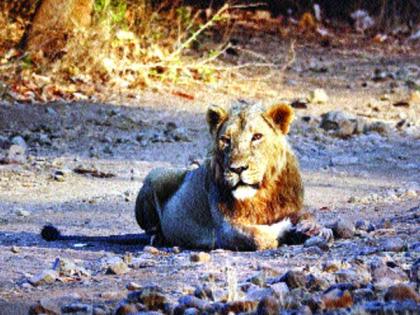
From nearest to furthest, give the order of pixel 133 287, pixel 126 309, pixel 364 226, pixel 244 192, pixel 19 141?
pixel 126 309 < pixel 133 287 < pixel 244 192 < pixel 364 226 < pixel 19 141

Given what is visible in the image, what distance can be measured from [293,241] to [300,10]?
13811 millimetres

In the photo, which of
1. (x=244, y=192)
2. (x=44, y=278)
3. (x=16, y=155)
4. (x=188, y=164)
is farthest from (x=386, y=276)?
(x=16, y=155)

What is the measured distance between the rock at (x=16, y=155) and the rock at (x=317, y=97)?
440 cm

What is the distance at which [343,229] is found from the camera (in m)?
7.54

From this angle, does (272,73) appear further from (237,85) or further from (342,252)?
(342,252)

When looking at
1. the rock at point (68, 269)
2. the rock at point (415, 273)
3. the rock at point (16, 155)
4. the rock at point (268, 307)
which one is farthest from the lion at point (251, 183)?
the rock at point (16, 155)

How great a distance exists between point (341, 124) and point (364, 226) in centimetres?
679

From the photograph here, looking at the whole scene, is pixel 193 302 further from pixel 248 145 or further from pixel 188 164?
pixel 188 164

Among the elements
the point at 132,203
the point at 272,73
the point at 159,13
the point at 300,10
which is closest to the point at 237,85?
the point at 272,73

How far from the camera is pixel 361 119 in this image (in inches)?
587

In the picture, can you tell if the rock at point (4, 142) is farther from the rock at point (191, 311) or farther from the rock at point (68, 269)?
the rock at point (191, 311)

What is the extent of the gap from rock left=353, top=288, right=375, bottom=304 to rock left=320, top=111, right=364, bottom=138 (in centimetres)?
905

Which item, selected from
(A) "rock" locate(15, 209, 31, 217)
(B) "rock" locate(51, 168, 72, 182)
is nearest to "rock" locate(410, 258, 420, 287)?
(A) "rock" locate(15, 209, 31, 217)

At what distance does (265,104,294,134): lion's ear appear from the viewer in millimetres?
7590
